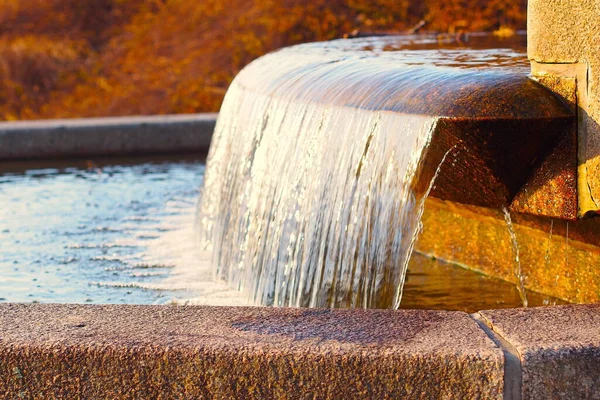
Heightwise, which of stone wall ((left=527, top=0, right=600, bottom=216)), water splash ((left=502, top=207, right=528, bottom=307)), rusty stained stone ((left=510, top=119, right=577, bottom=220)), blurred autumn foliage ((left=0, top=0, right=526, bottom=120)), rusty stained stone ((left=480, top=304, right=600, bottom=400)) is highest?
stone wall ((left=527, top=0, right=600, bottom=216))

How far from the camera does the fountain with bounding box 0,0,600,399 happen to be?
8.29ft

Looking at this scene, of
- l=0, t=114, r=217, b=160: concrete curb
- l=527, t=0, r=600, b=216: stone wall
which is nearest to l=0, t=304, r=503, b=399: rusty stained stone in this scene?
l=527, t=0, r=600, b=216: stone wall

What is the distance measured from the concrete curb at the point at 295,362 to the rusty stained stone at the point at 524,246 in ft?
4.23

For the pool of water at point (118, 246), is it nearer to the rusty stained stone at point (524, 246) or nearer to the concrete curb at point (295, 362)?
the rusty stained stone at point (524, 246)

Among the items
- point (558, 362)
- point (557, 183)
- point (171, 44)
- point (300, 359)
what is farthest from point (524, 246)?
point (171, 44)

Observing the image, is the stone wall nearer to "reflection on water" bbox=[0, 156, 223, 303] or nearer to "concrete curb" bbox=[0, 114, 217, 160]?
"reflection on water" bbox=[0, 156, 223, 303]

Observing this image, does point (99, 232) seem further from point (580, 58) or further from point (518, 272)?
point (580, 58)

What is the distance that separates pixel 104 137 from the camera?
26.6 ft

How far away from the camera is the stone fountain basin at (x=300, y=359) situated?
2502 millimetres

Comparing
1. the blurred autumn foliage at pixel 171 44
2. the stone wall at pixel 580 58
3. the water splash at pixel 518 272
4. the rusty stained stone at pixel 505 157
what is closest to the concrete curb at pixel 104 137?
the blurred autumn foliage at pixel 171 44

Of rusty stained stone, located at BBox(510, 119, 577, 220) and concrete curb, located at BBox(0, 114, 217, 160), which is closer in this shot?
rusty stained stone, located at BBox(510, 119, 577, 220)

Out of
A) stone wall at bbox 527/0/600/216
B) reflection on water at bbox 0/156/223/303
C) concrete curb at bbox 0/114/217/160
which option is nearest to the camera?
stone wall at bbox 527/0/600/216

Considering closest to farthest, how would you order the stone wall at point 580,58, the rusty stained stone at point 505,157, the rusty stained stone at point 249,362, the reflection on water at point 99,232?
the rusty stained stone at point 249,362, the stone wall at point 580,58, the rusty stained stone at point 505,157, the reflection on water at point 99,232

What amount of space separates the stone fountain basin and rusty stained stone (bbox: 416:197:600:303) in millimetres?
1254
